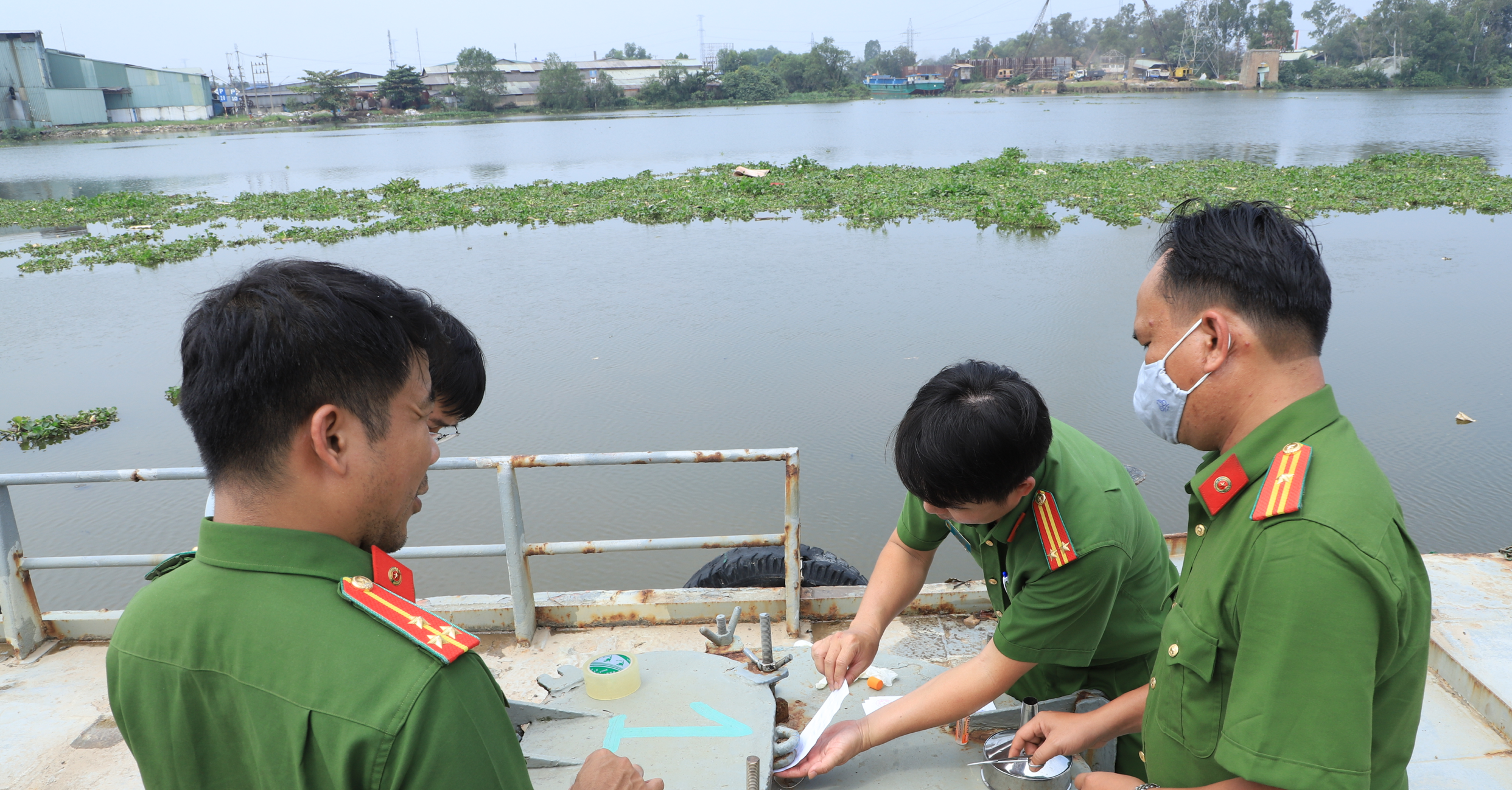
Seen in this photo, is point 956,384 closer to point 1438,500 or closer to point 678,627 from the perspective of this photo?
point 678,627

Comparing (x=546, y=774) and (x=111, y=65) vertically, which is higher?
(x=111, y=65)

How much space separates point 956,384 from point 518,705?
3.92ft

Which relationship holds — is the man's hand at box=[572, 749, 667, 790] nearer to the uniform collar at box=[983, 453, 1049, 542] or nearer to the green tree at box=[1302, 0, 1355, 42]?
the uniform collar at box=[983, 453, 1049, 542]

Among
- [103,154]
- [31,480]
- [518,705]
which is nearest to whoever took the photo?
[518,705]

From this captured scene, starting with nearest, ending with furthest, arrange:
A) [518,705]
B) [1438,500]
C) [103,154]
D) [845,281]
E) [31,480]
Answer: [518,705] → [31,480] → [1438,500] → [845,281] → [103,154]

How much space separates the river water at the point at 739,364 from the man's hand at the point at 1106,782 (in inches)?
19.4

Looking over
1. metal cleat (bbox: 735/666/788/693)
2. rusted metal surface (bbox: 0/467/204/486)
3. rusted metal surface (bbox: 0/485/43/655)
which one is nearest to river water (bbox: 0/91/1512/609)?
metal cleat (bbox: 735/666/788/693)

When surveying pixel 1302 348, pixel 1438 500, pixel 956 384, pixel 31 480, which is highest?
pixel 1302 348

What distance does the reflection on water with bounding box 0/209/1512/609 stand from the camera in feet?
17.2

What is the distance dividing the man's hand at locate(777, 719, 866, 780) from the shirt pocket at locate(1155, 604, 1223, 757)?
0.69 metres

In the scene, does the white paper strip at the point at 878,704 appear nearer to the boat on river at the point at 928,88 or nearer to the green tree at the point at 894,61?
the boat on river at the point at 928,88

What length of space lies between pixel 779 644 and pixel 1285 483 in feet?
7.11

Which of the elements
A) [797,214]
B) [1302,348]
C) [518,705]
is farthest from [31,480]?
[797,214]

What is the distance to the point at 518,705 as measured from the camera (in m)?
1.92
